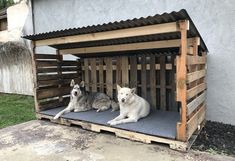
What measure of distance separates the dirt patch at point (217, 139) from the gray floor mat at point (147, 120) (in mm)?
568

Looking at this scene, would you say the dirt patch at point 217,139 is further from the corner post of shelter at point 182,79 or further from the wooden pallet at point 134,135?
the corner post of shelter at point 182,79

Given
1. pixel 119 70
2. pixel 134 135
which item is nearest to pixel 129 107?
pixel 134 135

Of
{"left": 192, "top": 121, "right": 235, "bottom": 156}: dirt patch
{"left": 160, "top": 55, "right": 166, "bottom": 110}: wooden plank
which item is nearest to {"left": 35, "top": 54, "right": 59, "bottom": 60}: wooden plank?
{"left": 160, "top": 55, "right": 166, "bottom": 110}: wooden plank

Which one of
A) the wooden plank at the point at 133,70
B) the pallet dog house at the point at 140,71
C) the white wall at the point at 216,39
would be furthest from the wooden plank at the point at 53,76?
the white wall at the point at 216,39

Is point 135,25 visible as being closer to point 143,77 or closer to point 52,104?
point 143,77

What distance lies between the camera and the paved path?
11.6ft

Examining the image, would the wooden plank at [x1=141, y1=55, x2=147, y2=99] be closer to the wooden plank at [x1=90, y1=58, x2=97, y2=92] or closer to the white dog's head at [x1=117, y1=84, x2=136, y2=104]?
the white dog's head at [x1=117, y1=84, x2=136, y2=104]

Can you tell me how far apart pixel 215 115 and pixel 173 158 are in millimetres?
2393

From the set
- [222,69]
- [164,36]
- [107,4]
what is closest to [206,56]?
[222,69]

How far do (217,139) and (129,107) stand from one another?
1.86 metres

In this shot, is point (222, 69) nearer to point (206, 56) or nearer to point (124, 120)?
point (206, 56)

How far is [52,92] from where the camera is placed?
611 centimetres

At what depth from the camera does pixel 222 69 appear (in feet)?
16.8

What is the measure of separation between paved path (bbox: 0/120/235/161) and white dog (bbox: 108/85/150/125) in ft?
1.48
